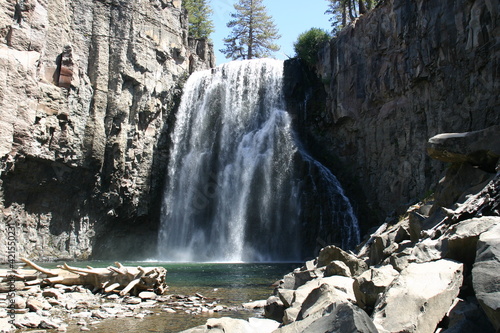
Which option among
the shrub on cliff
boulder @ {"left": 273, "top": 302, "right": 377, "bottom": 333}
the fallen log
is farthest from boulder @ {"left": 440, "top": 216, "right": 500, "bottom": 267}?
the shrub on cliff

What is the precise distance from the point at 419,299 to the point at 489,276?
813mm

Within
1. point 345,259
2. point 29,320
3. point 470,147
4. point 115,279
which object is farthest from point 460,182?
point 29,320

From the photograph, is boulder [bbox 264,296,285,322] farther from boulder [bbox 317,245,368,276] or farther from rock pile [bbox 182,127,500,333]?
A: boulder [bbox 317,245,368,276]

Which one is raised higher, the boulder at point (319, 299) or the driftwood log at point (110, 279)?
the boulder at point (319, 299)

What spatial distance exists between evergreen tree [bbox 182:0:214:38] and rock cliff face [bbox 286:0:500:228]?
16.7 m

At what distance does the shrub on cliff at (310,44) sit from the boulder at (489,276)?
24.9 meters

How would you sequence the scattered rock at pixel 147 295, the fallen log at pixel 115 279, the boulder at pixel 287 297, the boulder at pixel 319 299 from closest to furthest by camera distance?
the boulder at pixel 319 299 < the boulder at pixel 287 297 < the scattered rock at pixel 147 295 < the fallen log at pixel 115 279

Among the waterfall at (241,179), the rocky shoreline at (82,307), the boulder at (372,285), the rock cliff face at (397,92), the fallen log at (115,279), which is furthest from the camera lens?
the waterfall at (241,179)

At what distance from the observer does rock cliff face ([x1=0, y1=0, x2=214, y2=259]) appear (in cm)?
2117

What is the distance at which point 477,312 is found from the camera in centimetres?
461

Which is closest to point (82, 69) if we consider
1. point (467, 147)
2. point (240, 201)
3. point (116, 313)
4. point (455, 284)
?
point (240, 201)

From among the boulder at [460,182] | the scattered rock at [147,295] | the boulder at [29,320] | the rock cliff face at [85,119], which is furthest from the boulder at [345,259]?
the rock cliff face at [85,119]

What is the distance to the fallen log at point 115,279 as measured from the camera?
10.8 m

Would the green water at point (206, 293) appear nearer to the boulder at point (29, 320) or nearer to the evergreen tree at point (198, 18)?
the boulder at point (29, 320)
